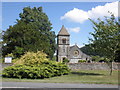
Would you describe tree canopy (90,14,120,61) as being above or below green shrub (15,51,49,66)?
above

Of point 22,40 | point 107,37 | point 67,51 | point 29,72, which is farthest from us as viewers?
point 67,51

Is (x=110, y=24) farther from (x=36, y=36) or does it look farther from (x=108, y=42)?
(x=36, y=36)

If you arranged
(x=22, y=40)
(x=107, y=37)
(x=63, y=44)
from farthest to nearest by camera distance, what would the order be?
(x=63, y=44), (x=22, y=40), (x=107, y=37)

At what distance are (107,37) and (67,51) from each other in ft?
164

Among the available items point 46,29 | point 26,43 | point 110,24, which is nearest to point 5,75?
point 110,24

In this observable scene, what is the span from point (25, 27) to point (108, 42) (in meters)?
19.2

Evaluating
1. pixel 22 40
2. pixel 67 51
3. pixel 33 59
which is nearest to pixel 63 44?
pixel 67 51

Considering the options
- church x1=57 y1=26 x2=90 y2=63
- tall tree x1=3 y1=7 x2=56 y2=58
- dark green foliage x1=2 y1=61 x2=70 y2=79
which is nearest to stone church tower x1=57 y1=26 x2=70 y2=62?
church x1=57 y1=26 x2=90 y2=63

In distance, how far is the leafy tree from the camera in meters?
16.8

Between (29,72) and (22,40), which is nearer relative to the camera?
(29,72)

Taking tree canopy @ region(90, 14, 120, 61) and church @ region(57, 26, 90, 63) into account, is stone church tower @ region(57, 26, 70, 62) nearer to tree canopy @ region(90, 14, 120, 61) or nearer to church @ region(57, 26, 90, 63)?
church @ region(57, 26, 90, 63)

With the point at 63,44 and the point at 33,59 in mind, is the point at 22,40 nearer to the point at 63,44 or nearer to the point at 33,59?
the point at 33,59

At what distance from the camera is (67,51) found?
67.1 metres

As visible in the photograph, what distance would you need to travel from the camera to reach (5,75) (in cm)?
1517
